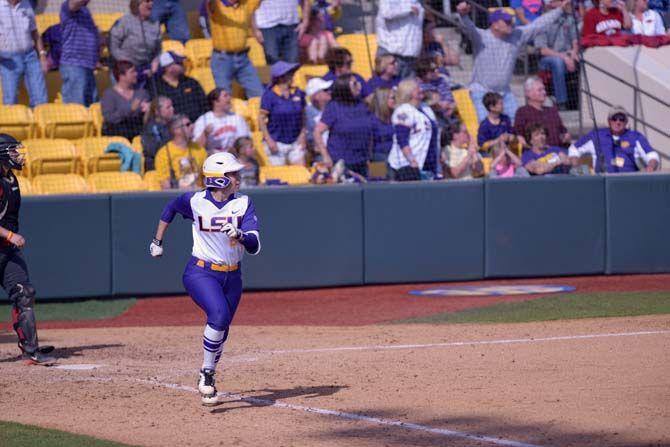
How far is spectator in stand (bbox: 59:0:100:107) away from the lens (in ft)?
46.2

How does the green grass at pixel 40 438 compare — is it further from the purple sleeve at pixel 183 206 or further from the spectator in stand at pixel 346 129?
the spectator in stand at pixel 346 129

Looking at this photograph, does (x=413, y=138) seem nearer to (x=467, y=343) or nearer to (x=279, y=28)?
(x=279, y=28)

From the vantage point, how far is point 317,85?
1478 centimetres

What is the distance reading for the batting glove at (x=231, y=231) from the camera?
7.30 m

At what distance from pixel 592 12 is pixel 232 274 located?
413 inches

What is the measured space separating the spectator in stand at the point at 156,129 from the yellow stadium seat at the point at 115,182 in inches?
11.2

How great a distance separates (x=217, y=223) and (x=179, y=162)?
19.5 ft

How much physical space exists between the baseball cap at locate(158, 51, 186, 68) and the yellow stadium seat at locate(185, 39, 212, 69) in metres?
1.34

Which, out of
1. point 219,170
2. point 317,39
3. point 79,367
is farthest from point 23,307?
point 317,39

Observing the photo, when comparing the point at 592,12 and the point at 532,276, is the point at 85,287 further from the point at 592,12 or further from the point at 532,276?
the point at 592,12

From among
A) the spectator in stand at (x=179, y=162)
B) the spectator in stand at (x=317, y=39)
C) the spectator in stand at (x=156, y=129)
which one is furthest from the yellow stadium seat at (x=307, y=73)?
the spectator in stand at (x=179, y=162)

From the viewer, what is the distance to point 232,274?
310 inches

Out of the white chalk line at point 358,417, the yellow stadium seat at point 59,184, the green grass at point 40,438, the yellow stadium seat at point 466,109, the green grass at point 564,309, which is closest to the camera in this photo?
the white chalk line at point 358,417

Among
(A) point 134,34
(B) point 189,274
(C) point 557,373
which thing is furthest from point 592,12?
(B) point 189,274
